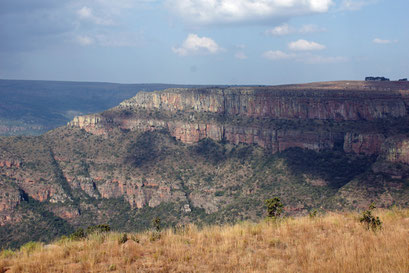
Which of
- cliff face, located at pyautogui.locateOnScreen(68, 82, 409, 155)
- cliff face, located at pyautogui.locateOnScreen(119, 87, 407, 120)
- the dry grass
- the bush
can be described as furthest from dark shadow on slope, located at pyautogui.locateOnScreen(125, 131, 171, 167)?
the bush

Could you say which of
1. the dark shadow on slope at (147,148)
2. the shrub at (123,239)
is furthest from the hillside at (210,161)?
the shrub at (123,239)

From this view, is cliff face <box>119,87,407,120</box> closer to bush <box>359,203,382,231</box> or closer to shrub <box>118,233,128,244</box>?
bush <box>359,203,382,231</box>

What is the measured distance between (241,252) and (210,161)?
7858 cm

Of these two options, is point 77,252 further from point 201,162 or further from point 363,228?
point 201,162

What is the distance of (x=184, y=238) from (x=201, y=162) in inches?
3012

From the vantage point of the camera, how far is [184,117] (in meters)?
106

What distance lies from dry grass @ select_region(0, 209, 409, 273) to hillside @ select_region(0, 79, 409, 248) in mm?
41152

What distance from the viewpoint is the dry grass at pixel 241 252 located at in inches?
373

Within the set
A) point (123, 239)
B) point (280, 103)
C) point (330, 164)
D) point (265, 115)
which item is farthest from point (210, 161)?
point (123, 239)

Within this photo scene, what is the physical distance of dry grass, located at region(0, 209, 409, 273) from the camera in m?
9.48

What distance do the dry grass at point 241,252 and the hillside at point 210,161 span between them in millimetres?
41152

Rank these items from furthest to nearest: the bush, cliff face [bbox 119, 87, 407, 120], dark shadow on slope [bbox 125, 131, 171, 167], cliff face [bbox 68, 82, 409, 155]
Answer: dark shadow on slope [bbox 125, 131, 171, 167], cliff face [bbox 119, 87, 407, 120], cliff face [bbox 68, 82, 409, 155], the bush

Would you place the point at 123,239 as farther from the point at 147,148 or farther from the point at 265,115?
the point at 265,115

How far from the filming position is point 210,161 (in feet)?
294
